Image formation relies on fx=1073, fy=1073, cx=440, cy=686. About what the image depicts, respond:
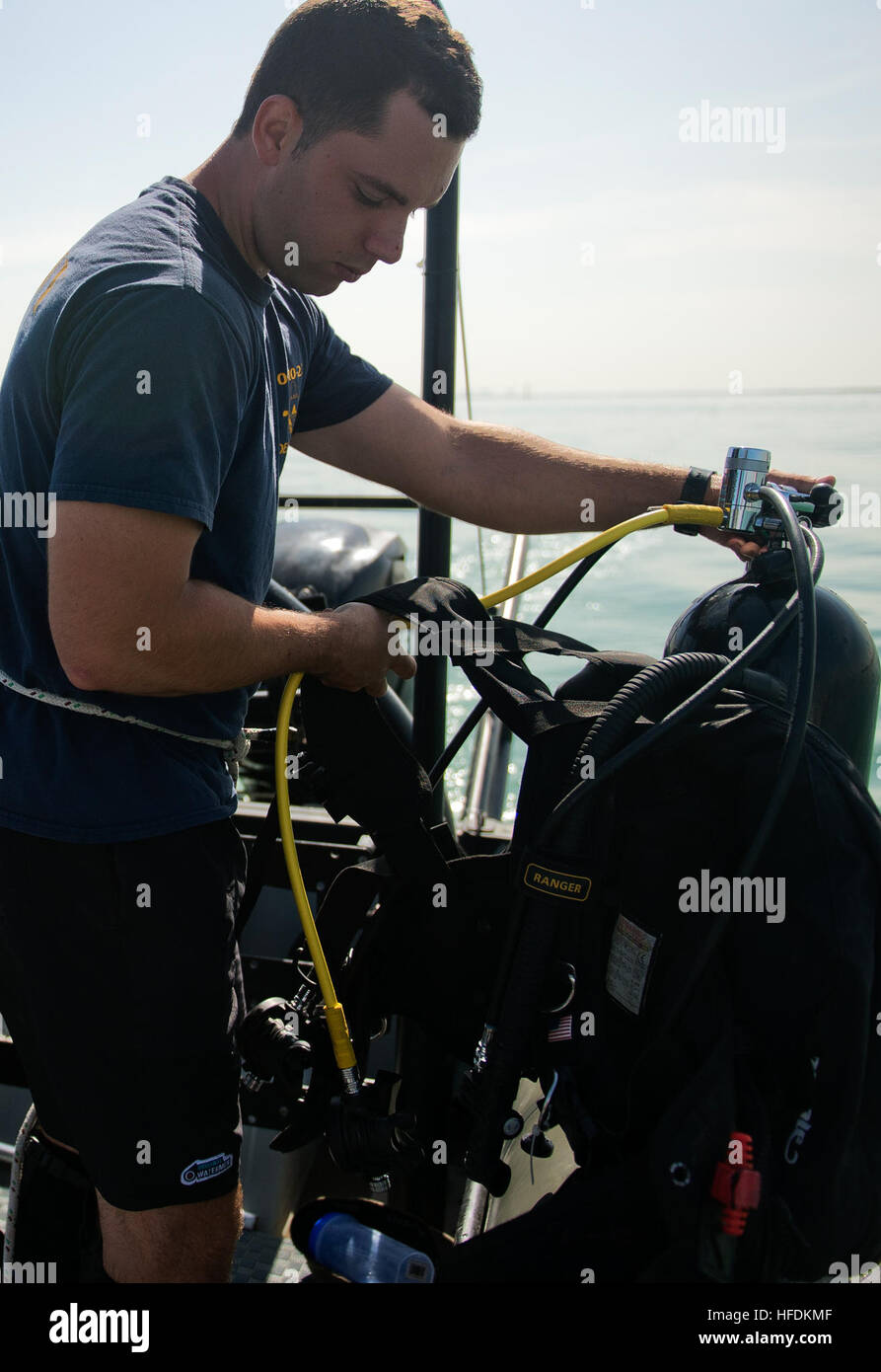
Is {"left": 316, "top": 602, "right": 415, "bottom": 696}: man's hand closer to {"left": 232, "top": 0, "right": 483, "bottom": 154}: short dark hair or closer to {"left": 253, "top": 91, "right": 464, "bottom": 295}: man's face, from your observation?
{"left": 253, "top": 91, "right": 464, "bottom": 295}: man's face

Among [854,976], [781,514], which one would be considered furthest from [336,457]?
[854,976]

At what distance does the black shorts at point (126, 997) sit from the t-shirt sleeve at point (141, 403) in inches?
17.1

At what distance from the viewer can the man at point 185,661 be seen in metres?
1.21

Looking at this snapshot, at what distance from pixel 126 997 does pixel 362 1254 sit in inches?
15.8

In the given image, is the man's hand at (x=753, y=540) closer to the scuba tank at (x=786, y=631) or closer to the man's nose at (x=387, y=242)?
the scuba tank at (x=786, y=631)

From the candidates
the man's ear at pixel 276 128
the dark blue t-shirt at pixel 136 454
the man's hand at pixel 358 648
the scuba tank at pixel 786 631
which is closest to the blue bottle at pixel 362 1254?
the dark blue t-shirt at pixel 136 454

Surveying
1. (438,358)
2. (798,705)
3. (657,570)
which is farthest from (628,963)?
(657,570)

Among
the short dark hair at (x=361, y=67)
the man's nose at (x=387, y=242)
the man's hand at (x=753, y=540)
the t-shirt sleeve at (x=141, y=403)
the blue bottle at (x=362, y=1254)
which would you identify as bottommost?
the blue bottle at (x=362, y=1254)

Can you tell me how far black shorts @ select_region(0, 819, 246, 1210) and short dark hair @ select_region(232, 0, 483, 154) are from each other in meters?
0.89

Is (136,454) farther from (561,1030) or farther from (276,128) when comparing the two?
(561,1030)

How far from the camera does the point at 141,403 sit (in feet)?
3.62

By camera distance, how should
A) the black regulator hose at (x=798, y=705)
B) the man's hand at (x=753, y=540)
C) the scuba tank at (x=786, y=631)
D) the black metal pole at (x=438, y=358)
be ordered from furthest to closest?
1. the black metal pole at (x=438, y=358)
2. the man's hand at (x=753, y=540)
3. the scuba tank at (x=786, y=631)
4. the black regulator hose at (x=798, y=705)

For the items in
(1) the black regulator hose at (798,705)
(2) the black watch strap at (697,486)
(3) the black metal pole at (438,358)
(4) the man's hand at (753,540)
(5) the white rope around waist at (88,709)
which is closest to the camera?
(1) the black regulator hose at (798,705)
